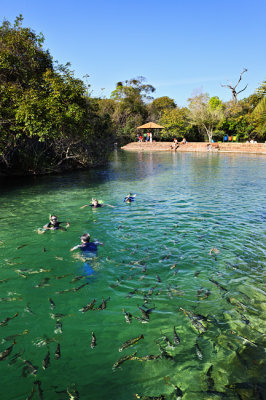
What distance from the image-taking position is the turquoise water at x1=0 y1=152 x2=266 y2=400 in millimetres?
4844

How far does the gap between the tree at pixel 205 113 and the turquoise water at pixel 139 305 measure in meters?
48.6

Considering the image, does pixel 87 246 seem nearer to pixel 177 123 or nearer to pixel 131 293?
pixel 131 293

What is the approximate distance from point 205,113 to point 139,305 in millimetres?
58787

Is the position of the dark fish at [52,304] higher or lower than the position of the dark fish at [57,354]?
higher

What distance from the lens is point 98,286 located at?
7863 millimetres

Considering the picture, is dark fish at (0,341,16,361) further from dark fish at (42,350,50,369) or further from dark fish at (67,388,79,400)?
dark fish at (67,388,79,400)

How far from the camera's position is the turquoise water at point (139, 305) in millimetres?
4844

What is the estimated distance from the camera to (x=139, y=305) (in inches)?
274

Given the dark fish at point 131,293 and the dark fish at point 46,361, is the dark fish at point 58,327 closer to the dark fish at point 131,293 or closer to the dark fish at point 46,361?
the dark fish at point 46,361

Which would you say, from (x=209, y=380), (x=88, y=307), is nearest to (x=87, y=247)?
(x=88, y=307)

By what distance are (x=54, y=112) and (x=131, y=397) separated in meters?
19.7

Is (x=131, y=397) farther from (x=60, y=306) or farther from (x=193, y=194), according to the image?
(x=193, y=194)

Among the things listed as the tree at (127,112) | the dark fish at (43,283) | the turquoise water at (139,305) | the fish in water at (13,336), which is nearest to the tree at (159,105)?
the tree at (127,112)

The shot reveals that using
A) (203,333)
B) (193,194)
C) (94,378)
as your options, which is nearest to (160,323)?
(203,333)
